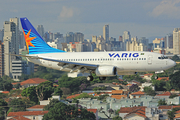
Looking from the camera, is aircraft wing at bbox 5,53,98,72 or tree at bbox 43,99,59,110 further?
tree at bbox 43,99,59,110

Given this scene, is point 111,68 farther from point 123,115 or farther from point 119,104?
point 119,104

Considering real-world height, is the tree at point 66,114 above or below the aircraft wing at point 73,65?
below

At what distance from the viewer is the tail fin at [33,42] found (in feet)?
268

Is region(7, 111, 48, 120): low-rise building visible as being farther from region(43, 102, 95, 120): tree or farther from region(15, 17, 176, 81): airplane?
region(15, 17, 176, 81): airplane

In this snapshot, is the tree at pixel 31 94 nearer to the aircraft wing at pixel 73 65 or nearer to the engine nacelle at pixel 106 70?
the aircraft wing at pixel 73 65

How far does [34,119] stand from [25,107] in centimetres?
2522

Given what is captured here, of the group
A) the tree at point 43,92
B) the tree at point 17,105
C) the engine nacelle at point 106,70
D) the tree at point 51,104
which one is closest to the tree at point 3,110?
the tree at point 17,105

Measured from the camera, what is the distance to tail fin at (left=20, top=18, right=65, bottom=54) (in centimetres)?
8169

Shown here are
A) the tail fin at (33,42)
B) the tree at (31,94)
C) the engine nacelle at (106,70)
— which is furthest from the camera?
the tree at (31,94)

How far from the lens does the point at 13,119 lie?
13238cm

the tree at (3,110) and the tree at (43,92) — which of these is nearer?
the tree at (3,110)

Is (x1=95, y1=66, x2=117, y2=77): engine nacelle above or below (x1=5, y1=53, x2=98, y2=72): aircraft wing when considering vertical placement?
below

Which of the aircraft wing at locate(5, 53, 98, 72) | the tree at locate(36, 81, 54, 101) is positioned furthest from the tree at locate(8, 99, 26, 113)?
the aircraft wing at locate(5, 53, 98, 72)

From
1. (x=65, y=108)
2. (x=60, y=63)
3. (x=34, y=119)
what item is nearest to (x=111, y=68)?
(x=60, y=63)
